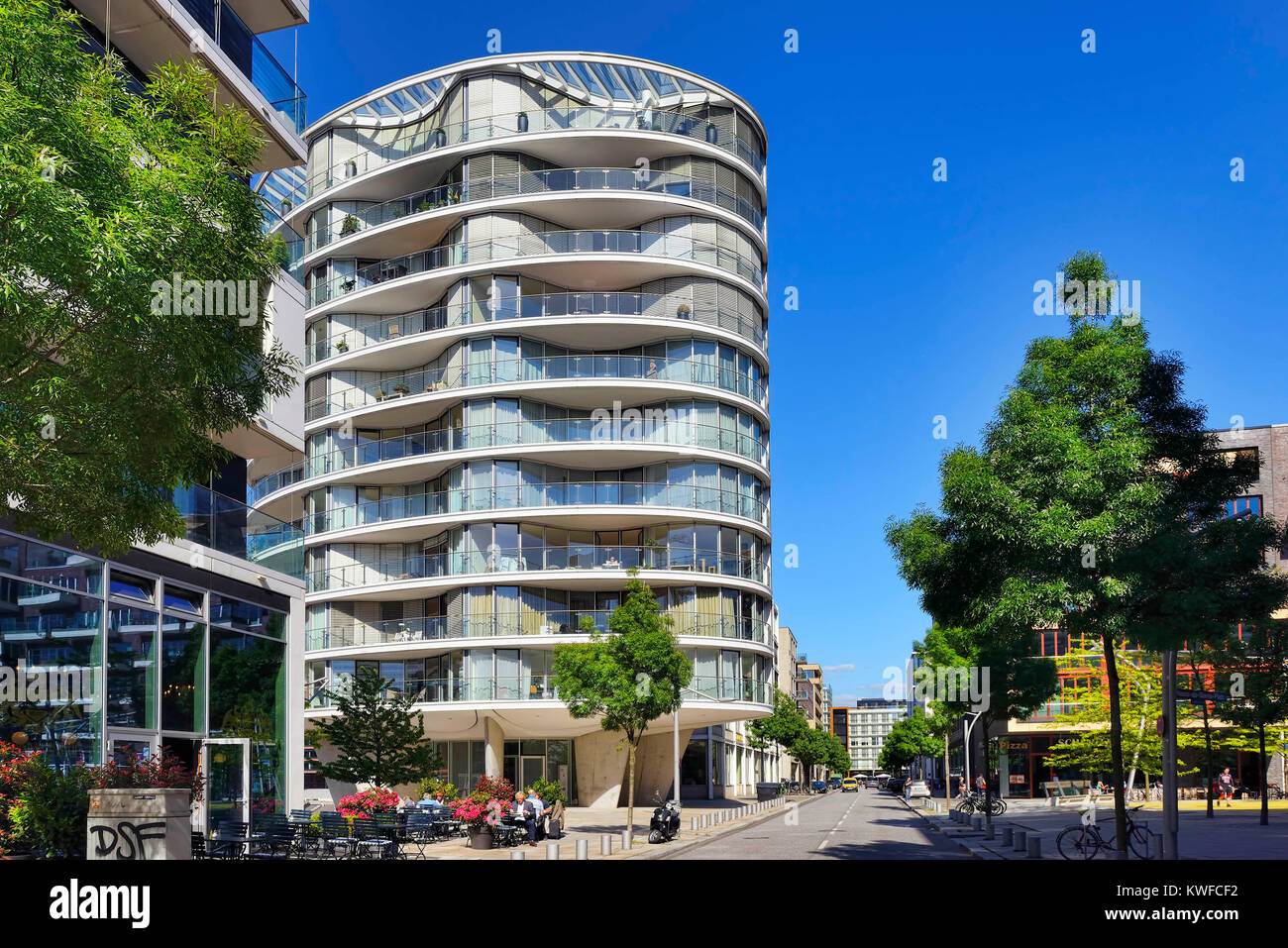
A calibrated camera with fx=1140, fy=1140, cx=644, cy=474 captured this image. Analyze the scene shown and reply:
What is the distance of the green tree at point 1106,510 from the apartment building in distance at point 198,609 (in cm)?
1239

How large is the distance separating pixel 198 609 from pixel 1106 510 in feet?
51.3

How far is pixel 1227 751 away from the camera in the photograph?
56.4 meters

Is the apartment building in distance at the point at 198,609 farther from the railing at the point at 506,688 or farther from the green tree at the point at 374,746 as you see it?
the railing at the point at 506,688

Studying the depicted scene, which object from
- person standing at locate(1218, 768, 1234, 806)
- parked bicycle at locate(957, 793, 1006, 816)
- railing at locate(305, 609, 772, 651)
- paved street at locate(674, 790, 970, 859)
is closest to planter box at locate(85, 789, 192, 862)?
paved street at locate(674, 790, 970, 859)

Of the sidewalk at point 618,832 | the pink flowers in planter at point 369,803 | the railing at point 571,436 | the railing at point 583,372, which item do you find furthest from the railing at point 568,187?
the pink flowers in planter at point 369,803

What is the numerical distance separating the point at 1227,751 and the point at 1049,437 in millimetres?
45563

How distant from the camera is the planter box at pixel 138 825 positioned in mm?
11422

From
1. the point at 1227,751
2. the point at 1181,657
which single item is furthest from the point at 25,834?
the point at 1227,751

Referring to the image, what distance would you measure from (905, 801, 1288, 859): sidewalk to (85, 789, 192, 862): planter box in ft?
61.6

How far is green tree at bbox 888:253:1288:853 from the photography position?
18766 millimetres

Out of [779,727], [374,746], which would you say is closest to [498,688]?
[374,746]

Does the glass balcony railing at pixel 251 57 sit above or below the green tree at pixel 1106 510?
above

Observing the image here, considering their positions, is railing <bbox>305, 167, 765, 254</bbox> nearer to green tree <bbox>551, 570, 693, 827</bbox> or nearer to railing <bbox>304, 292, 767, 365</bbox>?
railing <bbox>304, 292, 767, 365</bbox>

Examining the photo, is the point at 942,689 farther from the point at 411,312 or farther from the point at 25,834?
the point at 25,834
